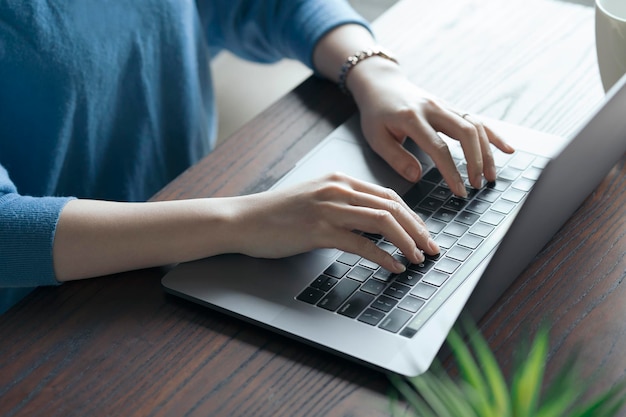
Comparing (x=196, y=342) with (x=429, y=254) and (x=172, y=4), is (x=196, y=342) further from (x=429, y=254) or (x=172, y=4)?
(x=172, y=4)

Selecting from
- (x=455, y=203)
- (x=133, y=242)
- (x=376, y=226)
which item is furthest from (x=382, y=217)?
(x=133, y=242)

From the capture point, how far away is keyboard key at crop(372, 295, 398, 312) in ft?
2.20

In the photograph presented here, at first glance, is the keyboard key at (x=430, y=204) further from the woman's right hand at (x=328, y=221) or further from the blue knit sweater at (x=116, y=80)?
the blue knit sweater at (x=116, y=80)

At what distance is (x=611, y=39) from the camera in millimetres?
817

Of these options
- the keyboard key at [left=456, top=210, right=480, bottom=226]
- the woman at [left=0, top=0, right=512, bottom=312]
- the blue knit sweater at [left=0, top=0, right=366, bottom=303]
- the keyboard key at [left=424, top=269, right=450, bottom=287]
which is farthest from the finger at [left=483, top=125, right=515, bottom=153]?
the blue knit sweater at [left=0, top=0, right=366, bottom=303]

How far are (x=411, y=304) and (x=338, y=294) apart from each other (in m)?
0.07

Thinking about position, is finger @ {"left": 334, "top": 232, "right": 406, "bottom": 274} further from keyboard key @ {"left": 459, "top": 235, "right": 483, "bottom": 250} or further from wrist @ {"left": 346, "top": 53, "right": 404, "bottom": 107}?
wrist @ {"left": 346, "top": 53, "right": 404, "bottom": 107}

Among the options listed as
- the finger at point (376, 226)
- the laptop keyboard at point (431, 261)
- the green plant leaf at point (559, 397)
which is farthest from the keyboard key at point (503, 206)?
the green plant leaf at point (559, 397)

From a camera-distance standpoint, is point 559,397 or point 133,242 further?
point 133,242

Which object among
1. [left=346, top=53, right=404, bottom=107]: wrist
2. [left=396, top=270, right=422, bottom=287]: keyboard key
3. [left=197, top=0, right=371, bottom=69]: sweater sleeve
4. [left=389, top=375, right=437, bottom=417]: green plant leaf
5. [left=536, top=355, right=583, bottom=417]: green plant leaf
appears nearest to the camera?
[left=536, top=355, right=583, bottom=417]: green plant leaf

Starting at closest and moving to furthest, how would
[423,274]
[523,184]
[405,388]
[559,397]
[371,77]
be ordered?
1. [559,397]
2. [405,388]
3. [423,274]
4. [523,184]
5. [371,77]

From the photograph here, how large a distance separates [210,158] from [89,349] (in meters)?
0.31

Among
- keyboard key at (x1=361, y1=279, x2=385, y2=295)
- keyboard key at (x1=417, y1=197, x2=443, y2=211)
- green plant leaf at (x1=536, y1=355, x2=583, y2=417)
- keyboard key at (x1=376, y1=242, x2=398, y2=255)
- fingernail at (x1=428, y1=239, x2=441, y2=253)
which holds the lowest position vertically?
keyboard key at (x1=417, y1=197, x2=443, y2=211)

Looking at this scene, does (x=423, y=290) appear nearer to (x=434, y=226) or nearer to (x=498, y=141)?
(x=434, y=226)
